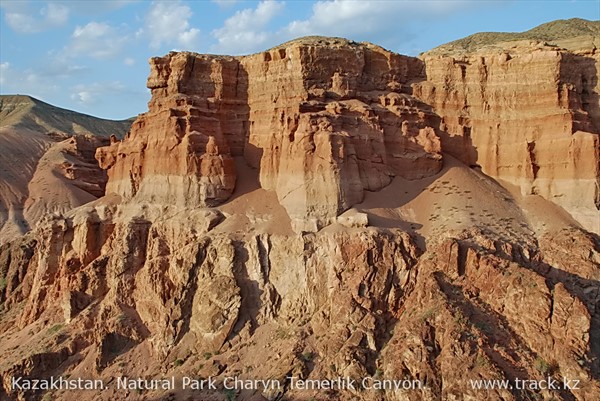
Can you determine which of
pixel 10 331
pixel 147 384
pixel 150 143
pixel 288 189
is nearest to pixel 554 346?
pixel 288 189

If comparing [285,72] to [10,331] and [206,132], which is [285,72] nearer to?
[206,132]

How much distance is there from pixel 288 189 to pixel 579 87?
21.6 metres

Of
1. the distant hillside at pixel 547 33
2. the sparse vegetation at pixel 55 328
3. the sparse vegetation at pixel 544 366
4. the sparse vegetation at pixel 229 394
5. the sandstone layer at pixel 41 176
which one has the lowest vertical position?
the sparse vegetation at pixel 229 394

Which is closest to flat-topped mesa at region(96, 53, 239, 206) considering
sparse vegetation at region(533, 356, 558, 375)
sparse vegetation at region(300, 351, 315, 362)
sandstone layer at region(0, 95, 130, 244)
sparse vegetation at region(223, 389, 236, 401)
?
sparse vegetation at region(300, 351, 315, 362)

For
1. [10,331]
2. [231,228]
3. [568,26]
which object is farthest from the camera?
[568,26]

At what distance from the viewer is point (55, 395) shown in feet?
105

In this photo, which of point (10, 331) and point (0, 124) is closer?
point (10, 331)

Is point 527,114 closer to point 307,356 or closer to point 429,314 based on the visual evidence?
point 429,314

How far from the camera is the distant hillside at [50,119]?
13625 cm

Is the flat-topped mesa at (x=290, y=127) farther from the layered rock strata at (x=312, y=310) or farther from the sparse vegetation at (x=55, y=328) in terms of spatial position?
the sparse vegetation at (x=55, y=328)

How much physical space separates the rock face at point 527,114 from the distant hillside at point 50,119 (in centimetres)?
11215

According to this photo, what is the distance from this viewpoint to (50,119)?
471 feet

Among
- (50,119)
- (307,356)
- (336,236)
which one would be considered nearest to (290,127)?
(336,236)

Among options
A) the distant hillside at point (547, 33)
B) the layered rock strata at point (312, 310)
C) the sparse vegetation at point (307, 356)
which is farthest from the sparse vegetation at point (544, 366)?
the distant hillside at point (547, 33)
